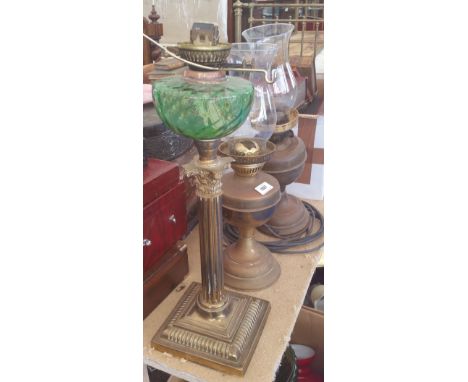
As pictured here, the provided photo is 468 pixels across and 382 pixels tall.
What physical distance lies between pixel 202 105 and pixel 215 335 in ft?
1.51

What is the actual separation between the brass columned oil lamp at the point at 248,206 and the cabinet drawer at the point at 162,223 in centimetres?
12

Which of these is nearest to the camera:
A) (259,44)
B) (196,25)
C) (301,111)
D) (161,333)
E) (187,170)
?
(196,25)

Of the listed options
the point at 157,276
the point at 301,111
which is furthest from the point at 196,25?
the point at 301,111

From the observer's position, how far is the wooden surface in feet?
2.56

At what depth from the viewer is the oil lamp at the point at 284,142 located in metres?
1.06

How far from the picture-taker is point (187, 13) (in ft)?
7.77

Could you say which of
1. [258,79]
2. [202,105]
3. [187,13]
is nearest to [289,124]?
[258,79]

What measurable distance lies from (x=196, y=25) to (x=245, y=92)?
0.39 ft

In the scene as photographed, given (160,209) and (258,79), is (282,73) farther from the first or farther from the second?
(160,209)

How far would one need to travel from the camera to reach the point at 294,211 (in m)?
1.23

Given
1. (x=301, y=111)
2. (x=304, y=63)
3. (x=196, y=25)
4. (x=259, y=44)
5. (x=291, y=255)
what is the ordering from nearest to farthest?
1. (x=196, y=25)
2. (x=259, y=44)
3. (x=291, y=255)
4. (x=301, y=111)
5. (x=304, y=63)

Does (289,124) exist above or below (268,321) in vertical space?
above

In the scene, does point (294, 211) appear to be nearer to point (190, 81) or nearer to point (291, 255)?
point (291, 255)

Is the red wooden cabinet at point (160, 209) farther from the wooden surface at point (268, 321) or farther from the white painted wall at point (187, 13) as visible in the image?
the white painted wall at point (187, 13)
